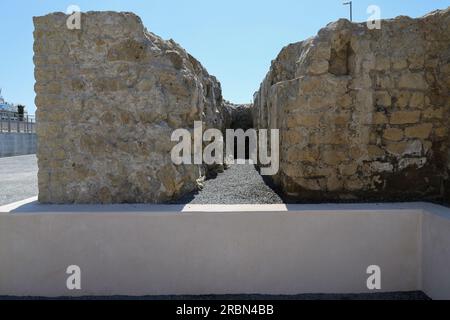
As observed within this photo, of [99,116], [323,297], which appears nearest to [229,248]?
[323,297]

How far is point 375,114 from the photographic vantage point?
362cm

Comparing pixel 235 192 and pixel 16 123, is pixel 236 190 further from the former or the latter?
pixel 16 123

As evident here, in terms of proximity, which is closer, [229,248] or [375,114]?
[229,248]

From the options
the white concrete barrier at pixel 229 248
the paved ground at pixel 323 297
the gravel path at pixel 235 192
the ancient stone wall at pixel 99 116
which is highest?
the ancient stone wall at pixel 99 116

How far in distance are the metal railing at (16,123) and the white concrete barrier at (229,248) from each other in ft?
49.3

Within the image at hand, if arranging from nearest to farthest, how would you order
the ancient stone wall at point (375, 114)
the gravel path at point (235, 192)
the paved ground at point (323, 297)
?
the paved ground at point (323, 297) → the ancient stone wall at point (375, 114) → the gravel path at point (235, 192)

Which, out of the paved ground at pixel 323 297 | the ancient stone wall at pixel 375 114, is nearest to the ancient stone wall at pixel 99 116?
the paved ground at pixel 323 297

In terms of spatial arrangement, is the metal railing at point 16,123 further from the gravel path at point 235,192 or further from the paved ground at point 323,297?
the paved ground at point 323,297

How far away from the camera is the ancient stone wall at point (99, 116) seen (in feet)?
12.0

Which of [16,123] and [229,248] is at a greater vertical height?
[16,123]

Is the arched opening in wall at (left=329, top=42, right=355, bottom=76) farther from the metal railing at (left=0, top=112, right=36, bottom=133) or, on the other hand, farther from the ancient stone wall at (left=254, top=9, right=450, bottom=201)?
the metal railing at (left=0, top=112, right=36, bottom=133)

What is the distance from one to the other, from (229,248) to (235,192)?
43.7 inches
